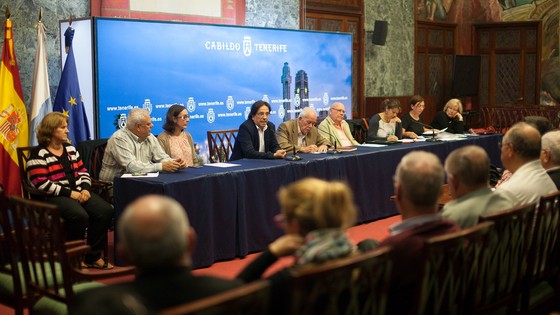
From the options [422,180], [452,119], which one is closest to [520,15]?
[452,119]

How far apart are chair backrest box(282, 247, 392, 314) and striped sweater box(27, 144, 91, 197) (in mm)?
3605

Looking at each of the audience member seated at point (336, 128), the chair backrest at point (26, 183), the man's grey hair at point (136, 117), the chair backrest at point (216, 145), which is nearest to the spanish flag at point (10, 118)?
the chair backrest at point (26, 183)

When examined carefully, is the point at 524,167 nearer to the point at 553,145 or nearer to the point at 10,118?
the point at 553,145

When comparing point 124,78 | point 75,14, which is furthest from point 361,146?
point 75,14

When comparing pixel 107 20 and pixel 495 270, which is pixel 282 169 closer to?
pixel 107 20

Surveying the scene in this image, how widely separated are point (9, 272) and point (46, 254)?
0.34 m

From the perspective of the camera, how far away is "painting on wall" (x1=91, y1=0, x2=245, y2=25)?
758 cm

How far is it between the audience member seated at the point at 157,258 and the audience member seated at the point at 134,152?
3.87 m

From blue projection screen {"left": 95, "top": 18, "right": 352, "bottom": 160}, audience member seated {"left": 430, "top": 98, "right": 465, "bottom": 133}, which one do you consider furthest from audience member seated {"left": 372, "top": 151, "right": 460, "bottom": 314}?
audience member seated {"left": 430, "top": 98, "right": 465, "bottom": 133}

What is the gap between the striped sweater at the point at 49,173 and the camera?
5312 mm

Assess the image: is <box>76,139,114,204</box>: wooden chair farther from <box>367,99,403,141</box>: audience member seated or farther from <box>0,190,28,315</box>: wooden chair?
<box>367,99,403,141</box>: audience member seated

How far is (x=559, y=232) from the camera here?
364 centimetres

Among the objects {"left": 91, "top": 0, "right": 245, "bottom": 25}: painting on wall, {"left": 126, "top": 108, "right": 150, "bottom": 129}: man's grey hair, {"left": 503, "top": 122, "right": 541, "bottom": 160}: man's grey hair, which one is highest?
{"left": 91, "top": 0, "right": 245, "bottom": 25}: painting on wall

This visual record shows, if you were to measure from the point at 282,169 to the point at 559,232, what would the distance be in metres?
2.96
